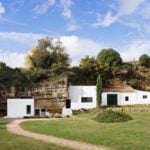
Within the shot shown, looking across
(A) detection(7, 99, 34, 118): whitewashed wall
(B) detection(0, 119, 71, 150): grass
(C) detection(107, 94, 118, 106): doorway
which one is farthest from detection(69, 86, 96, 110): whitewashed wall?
(B) detection(0, 119, 71, 150): grass

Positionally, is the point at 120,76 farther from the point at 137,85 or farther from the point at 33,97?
the point at 33,97

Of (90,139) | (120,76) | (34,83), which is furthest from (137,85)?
(90,139)

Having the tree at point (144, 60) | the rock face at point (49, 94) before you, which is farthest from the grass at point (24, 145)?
the tree at point (144, 60)

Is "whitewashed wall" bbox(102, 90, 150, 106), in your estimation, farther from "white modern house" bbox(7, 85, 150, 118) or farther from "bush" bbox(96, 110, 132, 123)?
"bush" bbox(96, 110, 132, 123)

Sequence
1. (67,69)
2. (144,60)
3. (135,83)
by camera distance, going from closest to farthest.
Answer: (67,69), (135,83), (144,60)

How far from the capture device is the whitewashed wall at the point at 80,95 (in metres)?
56.8

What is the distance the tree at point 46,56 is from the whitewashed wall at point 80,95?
5378mm

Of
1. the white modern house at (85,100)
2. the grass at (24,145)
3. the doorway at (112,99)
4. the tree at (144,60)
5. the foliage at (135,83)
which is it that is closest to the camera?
the grass at (24,145)

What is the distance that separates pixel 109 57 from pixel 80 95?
11.0 metres

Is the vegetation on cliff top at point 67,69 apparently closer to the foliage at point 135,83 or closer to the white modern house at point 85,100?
the foliage at point 135,83

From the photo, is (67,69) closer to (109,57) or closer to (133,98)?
(109,57)

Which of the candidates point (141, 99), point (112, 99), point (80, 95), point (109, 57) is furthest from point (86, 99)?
point (109, 57)

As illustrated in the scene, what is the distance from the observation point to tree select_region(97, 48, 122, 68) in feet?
213

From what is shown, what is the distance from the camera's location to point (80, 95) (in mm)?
57188
